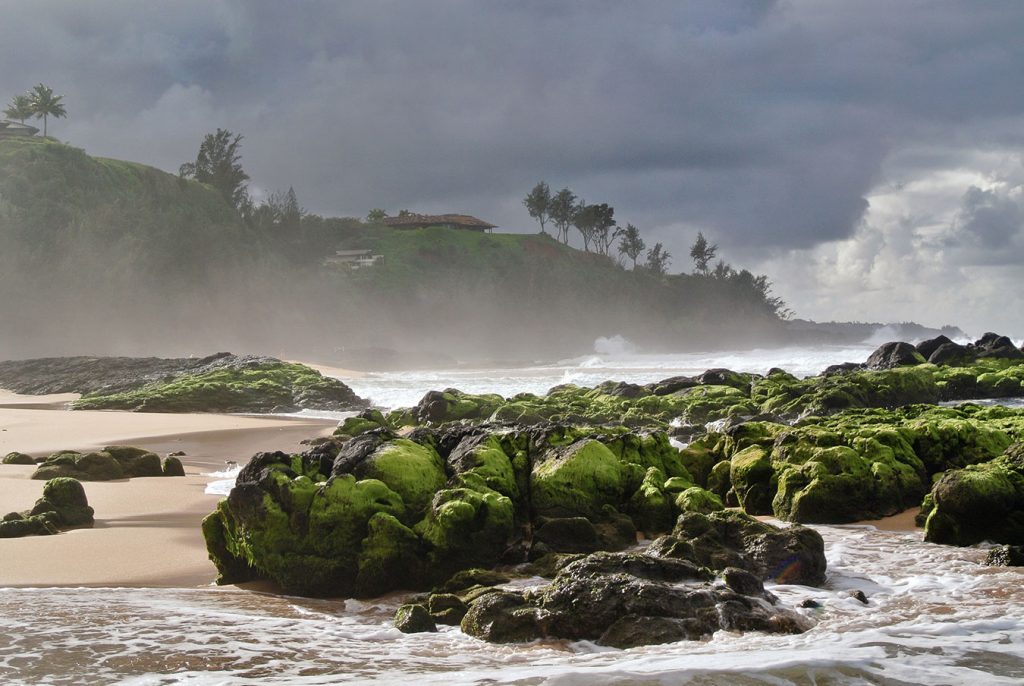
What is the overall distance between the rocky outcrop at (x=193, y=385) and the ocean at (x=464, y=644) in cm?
1895

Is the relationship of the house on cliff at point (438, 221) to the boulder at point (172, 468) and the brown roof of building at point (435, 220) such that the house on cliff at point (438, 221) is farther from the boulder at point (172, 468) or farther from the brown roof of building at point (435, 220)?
the boulder at point (172, 468)

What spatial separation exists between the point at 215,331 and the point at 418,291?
2627 cm

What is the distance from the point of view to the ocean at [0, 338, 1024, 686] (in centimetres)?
481

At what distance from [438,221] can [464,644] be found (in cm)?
10463

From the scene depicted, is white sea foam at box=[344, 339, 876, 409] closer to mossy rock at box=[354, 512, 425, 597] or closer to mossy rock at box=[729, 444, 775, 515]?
mossy rock at box=[729, 444, 775, 515]

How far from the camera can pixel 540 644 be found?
5.45 metres

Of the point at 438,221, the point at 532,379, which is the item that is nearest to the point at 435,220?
the point at 438,221

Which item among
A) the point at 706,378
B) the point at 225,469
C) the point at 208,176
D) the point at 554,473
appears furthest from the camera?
the point at 208,176

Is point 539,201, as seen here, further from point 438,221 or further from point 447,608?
point 447,608

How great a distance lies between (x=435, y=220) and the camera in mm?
108125

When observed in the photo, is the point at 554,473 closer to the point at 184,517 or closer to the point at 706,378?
the point at 184,517

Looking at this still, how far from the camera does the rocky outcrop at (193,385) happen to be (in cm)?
2520

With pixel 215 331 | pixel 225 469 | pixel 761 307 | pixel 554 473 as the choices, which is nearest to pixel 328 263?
pixel 215 331

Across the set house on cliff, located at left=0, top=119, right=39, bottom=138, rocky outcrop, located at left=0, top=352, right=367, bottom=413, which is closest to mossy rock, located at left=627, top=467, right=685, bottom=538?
rocky outcrop, located at left=0, top=352, right=367, bottom=413
